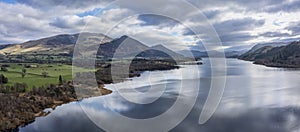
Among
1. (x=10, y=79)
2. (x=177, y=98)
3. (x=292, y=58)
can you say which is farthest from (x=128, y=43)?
(x=177, y=98)

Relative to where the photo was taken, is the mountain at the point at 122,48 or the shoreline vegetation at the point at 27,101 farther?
the mountain at the point at 122,48

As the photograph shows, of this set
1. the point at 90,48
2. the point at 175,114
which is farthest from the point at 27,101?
the point at 90,48

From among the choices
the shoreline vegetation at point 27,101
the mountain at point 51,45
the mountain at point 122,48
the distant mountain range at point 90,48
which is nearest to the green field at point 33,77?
the shoreline vegetation at point 27,101

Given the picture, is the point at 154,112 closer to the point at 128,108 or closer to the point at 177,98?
the point at 128,108

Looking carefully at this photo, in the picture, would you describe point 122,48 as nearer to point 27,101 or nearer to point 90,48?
point 90,48

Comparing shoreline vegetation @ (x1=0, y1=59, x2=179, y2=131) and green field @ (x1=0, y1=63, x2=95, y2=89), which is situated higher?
green field @ (x1=0, y1=63, x2=95, y2=89)

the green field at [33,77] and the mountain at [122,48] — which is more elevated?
the mountain at [122,48]

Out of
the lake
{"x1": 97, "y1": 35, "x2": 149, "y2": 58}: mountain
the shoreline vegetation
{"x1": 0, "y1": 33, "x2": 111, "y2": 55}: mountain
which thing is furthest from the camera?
{"x1": 0, "y1": 33, "x2": 111, "y2": 55}: mountain

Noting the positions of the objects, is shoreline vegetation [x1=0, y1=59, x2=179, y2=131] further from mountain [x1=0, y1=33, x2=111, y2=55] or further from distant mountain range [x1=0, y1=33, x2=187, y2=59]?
mountain [x1=0, y1=33, x2=111, y2=55]

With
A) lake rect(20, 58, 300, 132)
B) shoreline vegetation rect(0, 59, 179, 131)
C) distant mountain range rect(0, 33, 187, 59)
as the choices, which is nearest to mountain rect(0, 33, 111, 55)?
distant mountain range rect(0, 33, 187, 59)

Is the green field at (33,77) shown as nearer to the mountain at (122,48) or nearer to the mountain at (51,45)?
the mountain at (122,48)
